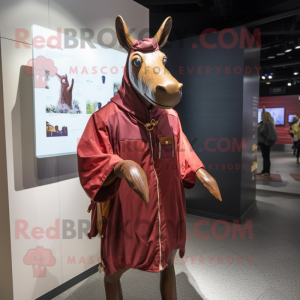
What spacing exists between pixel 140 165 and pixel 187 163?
30 centimetres

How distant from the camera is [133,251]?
4.17ft

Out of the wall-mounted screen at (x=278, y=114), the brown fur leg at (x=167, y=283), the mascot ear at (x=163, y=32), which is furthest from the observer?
the wall-mounted screen at (x=278, y=114)

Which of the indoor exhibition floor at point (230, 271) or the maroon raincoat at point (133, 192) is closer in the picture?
the maroon raincoat at point (133, 192)

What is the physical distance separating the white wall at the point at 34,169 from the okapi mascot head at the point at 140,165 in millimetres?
716

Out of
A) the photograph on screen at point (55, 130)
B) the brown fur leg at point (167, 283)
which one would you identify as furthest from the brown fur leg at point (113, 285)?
the photograph on screen at point (55, 130)

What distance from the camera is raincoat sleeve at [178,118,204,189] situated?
1.38 meters

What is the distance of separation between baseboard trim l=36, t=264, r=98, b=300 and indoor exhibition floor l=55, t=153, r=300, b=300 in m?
0.03

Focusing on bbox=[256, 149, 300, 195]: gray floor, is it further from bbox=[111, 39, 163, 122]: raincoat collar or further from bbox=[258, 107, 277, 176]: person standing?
bbox=[111, 39, 163, 122]: raincoat collar

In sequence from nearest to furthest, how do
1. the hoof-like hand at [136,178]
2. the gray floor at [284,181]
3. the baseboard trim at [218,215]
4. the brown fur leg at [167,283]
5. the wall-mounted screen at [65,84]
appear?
the hoof-like hand at [136,178], the brown fur leg at [167,283], the wall-mounted screen at [65,84], the baseboard trim at [218,215], the gray floor at [284,181]

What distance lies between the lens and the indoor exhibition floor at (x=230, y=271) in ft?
6.84

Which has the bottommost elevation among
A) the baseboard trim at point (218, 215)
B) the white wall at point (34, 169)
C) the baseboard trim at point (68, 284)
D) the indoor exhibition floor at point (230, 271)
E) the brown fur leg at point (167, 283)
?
the indoor exhibition floor at point (230, 271)

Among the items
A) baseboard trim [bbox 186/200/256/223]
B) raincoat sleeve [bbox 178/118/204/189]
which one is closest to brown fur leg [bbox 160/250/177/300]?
raincoat sleeve [bbox 178/118/204/189]

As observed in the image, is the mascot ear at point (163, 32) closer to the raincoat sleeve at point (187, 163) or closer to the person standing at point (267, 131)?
the raincoat sleeve at point (187, 163)

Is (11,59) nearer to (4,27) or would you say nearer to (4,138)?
(4,27)
